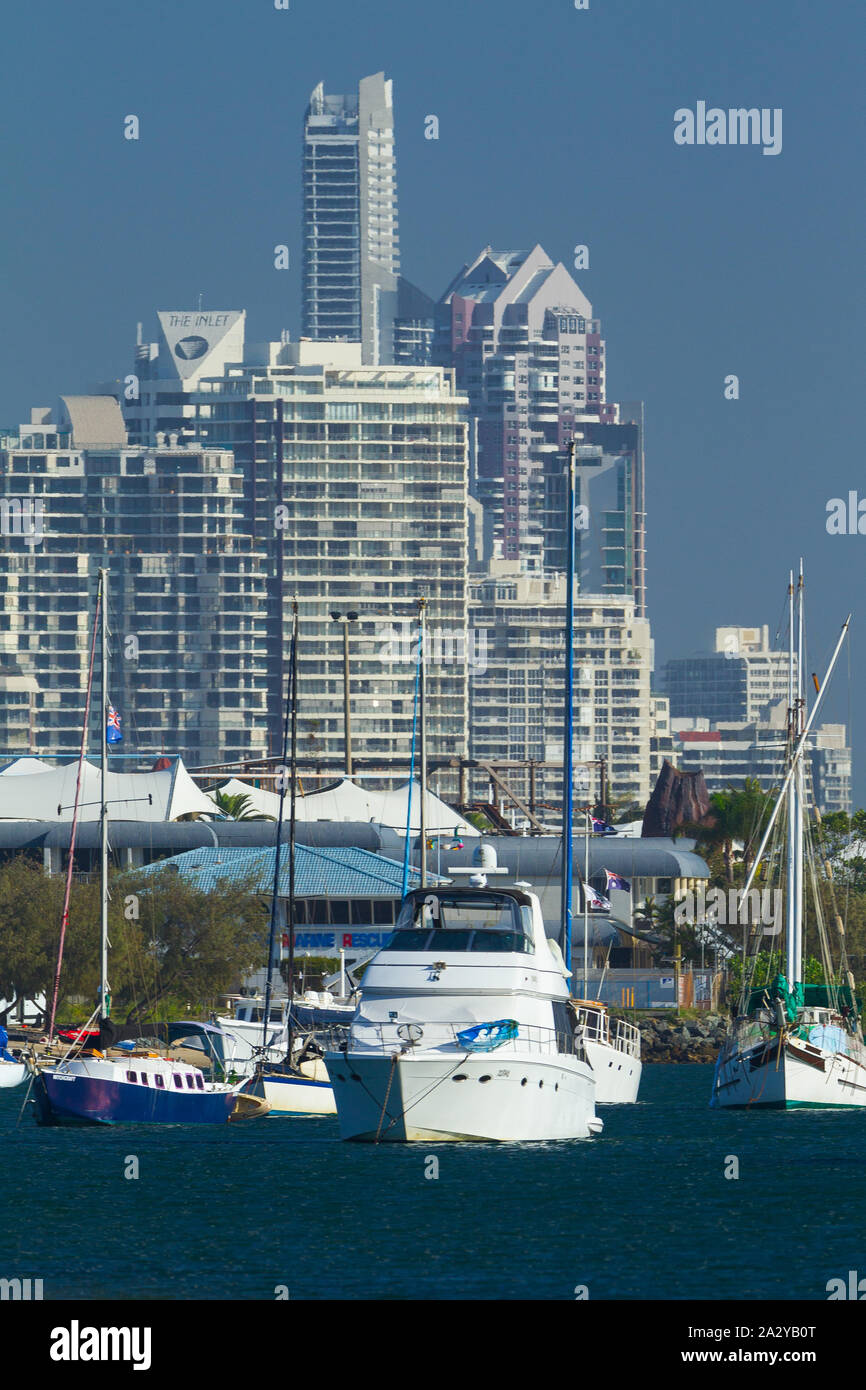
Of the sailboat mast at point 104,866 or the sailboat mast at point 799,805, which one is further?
the sailboat mast at point 799,805

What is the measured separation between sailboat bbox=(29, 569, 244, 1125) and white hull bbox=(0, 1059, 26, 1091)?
23.5m

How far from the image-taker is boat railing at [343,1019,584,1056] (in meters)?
53.3

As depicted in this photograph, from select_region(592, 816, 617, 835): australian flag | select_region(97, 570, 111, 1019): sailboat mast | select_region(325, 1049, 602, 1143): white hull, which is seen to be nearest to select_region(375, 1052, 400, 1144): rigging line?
select_region(325, 1049, 602, 1143): white hull

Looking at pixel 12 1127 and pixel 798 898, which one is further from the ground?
pixel 798 898

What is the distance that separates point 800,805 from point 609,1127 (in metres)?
18.3

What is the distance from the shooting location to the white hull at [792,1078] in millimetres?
72000

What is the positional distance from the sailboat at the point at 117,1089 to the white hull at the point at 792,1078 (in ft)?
51.3

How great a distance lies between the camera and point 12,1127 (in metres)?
67.0

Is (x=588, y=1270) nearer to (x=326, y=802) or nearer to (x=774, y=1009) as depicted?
(x=774, y=1009)

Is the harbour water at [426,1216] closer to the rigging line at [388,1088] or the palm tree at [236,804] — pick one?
the rigging line at [388,1088]

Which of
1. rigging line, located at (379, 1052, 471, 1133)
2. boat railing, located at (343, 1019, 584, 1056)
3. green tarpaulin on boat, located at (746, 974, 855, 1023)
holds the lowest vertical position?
green tarpaulin on boat, located at (746, 974, 855, 1023)

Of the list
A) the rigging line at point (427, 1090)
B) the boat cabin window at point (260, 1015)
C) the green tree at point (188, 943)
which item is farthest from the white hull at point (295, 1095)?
the green tree at point (188, 943)

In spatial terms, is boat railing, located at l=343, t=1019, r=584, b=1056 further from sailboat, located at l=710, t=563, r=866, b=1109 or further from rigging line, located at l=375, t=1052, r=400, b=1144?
sailboat, located at l=710, t=563, r=866, b=1109
